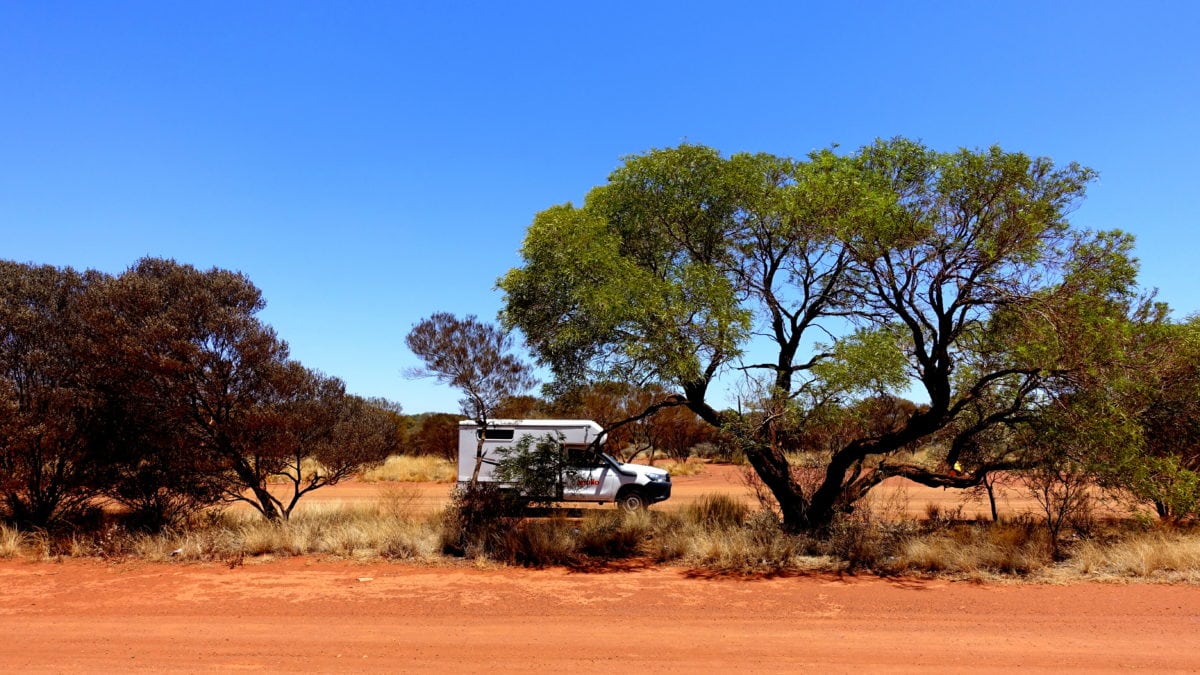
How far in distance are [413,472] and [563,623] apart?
25.6m

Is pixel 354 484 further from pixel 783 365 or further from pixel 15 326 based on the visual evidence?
pixel 783 365

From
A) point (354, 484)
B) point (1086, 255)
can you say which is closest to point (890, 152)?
point (1086, 255)

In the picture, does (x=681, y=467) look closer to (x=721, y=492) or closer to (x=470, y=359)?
(x=721, y=492)

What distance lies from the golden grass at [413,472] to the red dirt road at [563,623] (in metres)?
20.2

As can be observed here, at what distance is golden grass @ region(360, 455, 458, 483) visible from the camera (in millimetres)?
31000

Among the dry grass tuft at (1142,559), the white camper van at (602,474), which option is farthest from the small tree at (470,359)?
the dry grass tuft at (1142,559)

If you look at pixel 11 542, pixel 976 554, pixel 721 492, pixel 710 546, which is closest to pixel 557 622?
pixel 710 546

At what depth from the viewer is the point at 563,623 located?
26.2 feet

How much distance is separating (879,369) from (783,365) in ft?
10.7

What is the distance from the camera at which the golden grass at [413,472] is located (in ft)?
102

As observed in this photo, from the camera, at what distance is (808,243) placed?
39.8ft

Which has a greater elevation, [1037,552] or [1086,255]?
[1086,255]

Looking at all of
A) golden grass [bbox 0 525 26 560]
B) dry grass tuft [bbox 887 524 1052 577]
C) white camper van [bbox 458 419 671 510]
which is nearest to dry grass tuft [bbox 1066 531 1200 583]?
dry grass tuft [bbox 887 524 1052 577]

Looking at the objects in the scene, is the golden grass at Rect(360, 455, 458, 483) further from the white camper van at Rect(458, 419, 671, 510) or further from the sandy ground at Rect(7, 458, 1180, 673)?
the sandy ground at Rect(7, 458, 1180, 673)
